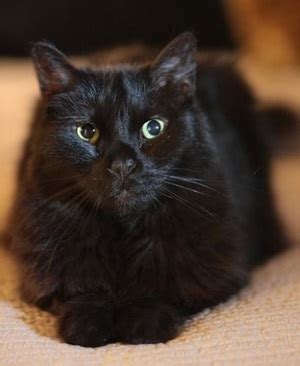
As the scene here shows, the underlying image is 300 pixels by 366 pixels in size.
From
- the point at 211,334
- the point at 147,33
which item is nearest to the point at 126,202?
the point at 211,334

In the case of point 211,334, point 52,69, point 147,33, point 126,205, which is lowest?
point 211,334

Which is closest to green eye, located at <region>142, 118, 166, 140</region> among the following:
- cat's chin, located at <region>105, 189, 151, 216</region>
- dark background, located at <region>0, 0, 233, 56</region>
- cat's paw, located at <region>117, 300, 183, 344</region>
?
cat's chin, located at <region>105, 189, 151, 216</region>

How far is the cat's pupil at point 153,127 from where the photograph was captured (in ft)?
3.95

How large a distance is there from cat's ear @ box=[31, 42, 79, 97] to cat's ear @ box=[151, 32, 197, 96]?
0.16 metres

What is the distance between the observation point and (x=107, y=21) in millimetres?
2414

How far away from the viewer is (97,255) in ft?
4.11

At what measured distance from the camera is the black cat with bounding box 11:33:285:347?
1.16 m

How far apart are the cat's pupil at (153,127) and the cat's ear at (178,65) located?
8cm

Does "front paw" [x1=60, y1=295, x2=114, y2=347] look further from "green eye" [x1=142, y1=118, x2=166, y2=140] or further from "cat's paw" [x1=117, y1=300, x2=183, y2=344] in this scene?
"green eye" [x1=142, y1=118, x2=166, y2=140]

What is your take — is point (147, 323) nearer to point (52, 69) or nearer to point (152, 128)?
point (152, 128)

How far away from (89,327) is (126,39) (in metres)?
1.50

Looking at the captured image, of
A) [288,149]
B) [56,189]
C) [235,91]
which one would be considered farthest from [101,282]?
→ [288,149]

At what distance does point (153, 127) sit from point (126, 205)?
16 centimetres

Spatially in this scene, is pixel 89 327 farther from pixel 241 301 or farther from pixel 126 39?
pixel 126 39
